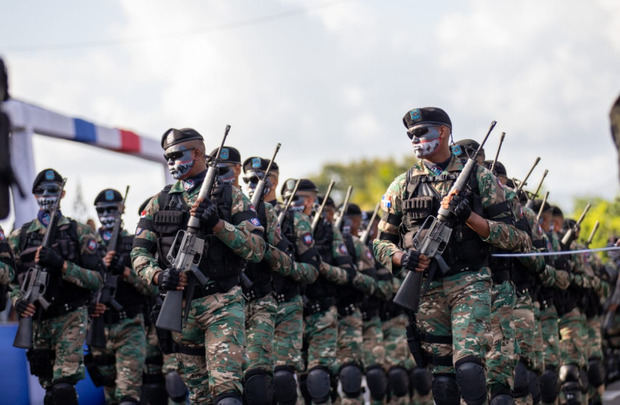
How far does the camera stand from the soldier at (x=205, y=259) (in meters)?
6.90

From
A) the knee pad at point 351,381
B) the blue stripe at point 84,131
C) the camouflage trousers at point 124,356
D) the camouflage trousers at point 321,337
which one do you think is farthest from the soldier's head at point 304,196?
the blue stripe at point 84,131

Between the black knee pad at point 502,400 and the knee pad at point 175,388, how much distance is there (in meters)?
3.29

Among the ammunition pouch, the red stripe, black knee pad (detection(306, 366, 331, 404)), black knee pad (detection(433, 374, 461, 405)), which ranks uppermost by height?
the red stripe

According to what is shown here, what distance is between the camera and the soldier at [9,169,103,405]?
29.6 ft

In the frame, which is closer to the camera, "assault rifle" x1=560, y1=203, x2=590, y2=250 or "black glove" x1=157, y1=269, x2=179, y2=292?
"black glove" x1=157, y1=269, x2=179, y2=292

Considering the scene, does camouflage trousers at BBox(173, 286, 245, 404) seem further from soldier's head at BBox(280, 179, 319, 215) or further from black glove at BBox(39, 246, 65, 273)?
soldier's head at BBox(280, 179, 319, 215)

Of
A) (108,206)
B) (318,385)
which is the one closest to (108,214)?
(108,206)

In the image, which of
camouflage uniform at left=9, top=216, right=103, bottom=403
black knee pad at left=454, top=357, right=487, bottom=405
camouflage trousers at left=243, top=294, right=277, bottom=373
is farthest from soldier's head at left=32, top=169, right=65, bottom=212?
black knee pad at left=454, top=357, right=487, bottom=405

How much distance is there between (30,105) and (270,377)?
7121mm

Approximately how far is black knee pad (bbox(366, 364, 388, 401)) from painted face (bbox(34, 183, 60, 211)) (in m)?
4.34

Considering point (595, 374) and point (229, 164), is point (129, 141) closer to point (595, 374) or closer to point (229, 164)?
point (229, 164)

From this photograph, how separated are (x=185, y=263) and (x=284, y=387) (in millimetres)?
2389

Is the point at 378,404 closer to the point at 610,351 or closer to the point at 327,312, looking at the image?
the point at 327,312

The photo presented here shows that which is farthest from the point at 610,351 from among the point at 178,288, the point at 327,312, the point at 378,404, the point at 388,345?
the point at 178,288
